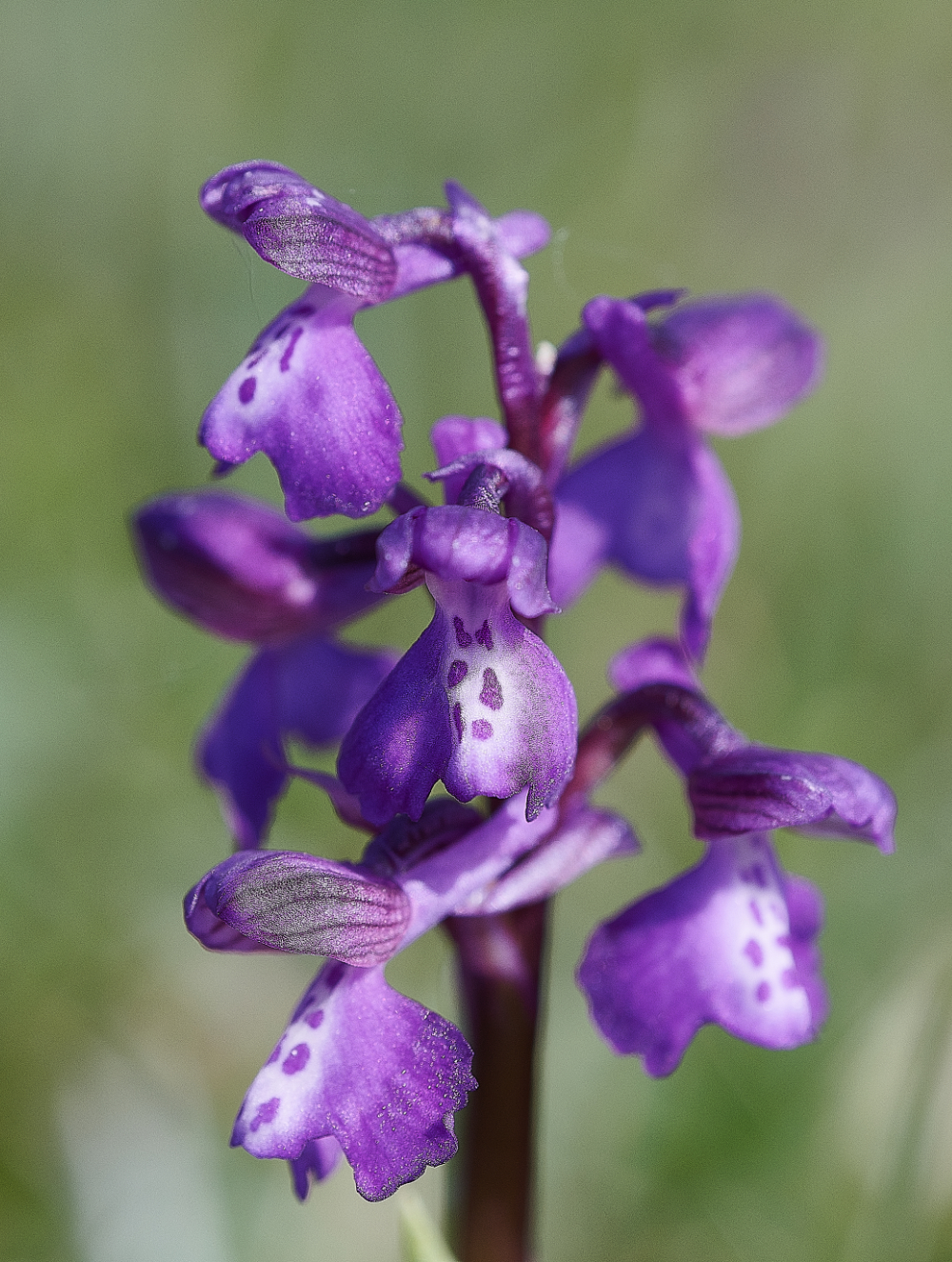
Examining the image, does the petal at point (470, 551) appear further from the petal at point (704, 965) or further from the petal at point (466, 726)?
the petal at point (704, 965)

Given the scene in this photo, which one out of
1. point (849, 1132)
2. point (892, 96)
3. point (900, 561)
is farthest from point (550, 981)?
point (892, 96)

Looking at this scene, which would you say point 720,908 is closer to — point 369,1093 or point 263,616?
point 369,1093

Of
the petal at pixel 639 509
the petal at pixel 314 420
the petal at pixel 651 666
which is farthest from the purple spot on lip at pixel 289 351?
the petal at pixel 651 666

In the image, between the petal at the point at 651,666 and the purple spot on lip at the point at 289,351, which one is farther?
the petal at the point at 651,666

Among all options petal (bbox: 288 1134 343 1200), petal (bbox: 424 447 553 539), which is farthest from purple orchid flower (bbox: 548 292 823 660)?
petal (bbox: 288 1134 343 1200)

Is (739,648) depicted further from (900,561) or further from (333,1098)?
(333,1098)

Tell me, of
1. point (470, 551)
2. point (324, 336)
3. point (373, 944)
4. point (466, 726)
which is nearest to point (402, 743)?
point (466, 726)

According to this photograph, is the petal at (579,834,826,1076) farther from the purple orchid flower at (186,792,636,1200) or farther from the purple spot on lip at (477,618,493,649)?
the purple spot on lip at (477,618,493,649)
